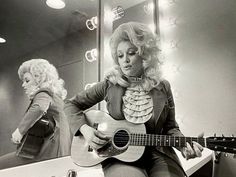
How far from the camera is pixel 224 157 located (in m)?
0.91

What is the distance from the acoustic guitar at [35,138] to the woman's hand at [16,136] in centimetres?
1

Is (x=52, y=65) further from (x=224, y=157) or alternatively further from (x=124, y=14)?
(x=224, y=157)

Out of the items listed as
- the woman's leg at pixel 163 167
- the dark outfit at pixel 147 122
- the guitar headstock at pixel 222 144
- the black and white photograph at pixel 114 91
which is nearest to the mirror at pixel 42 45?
the black and white photograph at pixel 114 91

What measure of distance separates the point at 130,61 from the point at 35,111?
0.46 m

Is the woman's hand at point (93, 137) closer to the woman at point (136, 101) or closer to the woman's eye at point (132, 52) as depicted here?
the woman at point (136, 101)

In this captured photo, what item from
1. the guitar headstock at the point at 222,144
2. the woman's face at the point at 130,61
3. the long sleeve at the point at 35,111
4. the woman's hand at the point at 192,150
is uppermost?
the woman's face at the point at 130,61

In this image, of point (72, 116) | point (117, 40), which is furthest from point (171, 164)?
point (117, 40)

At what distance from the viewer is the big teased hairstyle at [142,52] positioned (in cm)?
80

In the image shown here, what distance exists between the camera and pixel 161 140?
27.7 inches

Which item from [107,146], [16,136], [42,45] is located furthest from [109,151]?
[42,45]

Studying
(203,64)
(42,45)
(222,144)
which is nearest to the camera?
(222,144)

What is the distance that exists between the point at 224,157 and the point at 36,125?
34.0 inches

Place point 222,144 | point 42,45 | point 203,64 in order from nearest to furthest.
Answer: point 222,144, point 42,45, point 203,64

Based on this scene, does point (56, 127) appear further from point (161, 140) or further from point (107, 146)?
point (161, 140)
